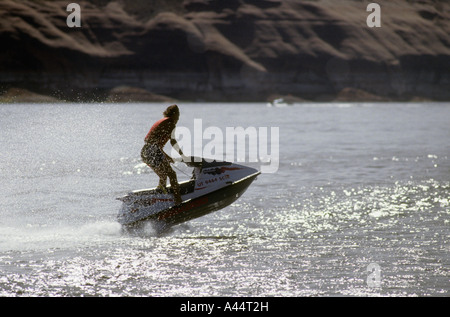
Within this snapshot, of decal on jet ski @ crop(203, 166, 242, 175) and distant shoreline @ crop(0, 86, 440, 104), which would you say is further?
distant shoreline @ crop(0, 86, 440, 104)

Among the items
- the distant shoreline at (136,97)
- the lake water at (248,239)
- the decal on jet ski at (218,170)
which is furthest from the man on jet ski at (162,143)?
the distant shoreline at (136,97)

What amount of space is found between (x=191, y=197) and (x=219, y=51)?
129351 mm

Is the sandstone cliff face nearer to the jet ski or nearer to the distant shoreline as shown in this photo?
the distant shoreline

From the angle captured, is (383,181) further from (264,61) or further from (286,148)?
(264,61)

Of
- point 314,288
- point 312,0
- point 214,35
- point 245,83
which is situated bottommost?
point 314,288

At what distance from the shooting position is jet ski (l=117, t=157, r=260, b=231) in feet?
35.2

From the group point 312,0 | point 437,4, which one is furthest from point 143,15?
point 437,4

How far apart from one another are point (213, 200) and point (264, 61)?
13335 centimetres

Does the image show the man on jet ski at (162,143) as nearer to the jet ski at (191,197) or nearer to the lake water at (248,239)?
the jet ski at (191,197)

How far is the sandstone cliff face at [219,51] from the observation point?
422ft

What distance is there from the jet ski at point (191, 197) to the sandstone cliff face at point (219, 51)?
380ft

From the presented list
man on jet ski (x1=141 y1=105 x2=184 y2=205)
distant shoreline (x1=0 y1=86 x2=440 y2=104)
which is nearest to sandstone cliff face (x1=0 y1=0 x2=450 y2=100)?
distant shoreline (x1=0 y1=86 x2=440 y2=104)

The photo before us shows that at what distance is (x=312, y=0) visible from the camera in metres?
166

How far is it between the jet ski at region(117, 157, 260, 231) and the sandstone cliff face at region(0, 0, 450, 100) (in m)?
116
